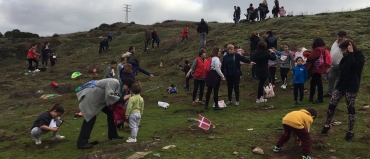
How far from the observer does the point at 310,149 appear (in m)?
6.72

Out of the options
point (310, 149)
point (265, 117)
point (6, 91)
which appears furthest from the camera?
point (6, 91)

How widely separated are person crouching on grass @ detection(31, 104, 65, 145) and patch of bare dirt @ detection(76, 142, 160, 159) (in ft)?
6.57

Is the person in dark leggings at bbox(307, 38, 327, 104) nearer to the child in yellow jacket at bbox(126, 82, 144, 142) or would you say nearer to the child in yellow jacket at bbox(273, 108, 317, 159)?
the child in yellow jacket at bbox(273, 108, 317, 159)

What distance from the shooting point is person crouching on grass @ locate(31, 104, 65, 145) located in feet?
28.1

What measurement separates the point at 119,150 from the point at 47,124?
266 centimetres

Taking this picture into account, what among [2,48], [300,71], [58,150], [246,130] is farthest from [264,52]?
[2,48]

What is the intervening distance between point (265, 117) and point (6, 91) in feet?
55.3

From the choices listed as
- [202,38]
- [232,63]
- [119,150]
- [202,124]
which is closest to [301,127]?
[202,124]

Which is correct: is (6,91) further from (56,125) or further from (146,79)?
(56,125)

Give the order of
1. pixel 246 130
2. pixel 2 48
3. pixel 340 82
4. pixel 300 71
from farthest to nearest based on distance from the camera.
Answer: pixel 2 48 → pixel 300 71 → pixel 246 130 → pixel 340 82

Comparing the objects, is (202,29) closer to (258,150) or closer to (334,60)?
(334,60)

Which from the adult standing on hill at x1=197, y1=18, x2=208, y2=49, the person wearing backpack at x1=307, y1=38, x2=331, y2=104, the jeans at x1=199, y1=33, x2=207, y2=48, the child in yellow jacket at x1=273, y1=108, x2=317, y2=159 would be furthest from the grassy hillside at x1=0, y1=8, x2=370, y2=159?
the adult standing on hill at x1=197, y1=18, x2=208, y2=49

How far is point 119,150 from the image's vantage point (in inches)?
287

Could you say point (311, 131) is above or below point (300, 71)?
below
